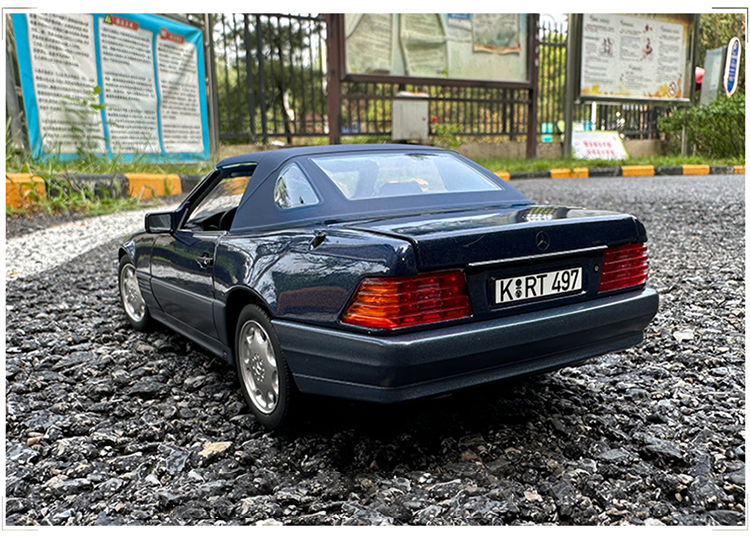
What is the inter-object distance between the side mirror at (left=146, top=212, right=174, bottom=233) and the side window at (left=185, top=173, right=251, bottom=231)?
0.31ft

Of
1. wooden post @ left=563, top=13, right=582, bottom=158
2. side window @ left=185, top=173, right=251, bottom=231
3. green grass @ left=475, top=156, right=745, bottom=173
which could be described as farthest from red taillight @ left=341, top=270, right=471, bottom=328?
wooden post @ left=563, top=13, right=582, bottom=158

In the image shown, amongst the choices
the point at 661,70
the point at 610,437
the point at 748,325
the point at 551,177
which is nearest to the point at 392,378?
the point at 610,437

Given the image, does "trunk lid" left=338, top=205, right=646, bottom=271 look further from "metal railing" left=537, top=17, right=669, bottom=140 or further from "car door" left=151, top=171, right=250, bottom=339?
"metal railing" left=537, top=17, right=669, bottom=140

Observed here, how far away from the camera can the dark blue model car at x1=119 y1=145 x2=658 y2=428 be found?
213cm

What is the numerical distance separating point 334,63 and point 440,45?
98.5 inches

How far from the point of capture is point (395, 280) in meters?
2.09

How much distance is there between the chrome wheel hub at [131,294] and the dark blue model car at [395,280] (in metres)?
1.01

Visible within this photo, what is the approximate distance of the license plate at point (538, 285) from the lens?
7.43 ft

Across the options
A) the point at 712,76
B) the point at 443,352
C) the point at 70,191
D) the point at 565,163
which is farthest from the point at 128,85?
the point at 712,76

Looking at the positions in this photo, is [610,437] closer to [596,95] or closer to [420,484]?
[420,484]

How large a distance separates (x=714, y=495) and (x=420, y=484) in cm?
92

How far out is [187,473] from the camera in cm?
233

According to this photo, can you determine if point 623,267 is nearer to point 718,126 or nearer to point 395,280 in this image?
point 395,280

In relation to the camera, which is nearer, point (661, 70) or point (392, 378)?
point (392, 378)
